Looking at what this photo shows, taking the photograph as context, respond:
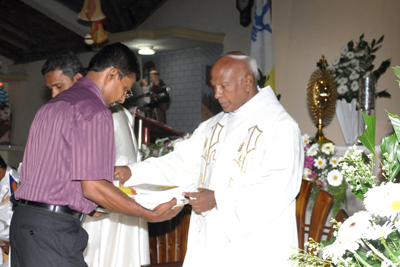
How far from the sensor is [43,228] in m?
1.81

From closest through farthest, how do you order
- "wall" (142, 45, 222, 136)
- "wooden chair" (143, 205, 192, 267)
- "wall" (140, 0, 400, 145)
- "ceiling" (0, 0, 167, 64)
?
"wooden chair" (143, 205, 192, 267) < "wall" (140, 0, 400, 145) < "wall" (142, 45, 222, 136) < "ceiling" (0, 0, 167, 64)

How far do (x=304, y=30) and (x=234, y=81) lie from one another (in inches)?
171

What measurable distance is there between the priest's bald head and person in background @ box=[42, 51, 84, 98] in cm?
98

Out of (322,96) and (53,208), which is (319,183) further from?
(53,208)

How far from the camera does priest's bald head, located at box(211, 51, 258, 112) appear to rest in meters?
2.83

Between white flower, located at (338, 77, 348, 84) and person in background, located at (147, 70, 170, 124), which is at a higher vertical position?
person in background, located at (147, 70, 170, 124)

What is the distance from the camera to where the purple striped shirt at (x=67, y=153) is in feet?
5.98

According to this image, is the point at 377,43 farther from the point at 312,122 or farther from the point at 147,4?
the point at 147,4

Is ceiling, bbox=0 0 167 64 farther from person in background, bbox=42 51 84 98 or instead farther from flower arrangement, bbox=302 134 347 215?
flower arrangement, bbox=302 134 347 215

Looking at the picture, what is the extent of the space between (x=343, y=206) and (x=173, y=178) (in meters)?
1.33

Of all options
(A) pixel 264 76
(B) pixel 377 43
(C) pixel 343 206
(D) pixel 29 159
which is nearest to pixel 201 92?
(A) pixel 264 76

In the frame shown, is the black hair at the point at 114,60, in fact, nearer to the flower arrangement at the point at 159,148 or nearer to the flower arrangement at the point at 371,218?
the flower arrangement at the point at 371,218

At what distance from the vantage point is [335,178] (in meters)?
3.21

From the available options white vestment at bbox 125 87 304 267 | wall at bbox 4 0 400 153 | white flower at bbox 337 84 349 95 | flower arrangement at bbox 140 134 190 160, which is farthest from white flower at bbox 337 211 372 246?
wall at bbox 4 0 400 153
